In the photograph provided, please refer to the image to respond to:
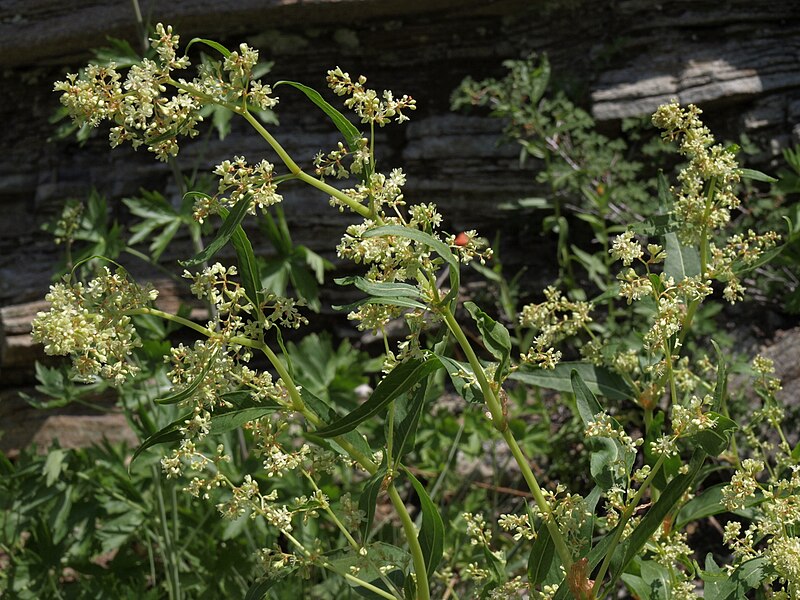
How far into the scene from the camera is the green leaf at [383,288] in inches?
44.5

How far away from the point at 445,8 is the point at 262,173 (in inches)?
106

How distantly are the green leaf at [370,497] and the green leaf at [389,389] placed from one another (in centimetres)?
9

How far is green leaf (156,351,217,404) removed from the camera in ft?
3.73

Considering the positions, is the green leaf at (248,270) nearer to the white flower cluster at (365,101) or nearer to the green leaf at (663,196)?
the white flower cluster at (365,101)

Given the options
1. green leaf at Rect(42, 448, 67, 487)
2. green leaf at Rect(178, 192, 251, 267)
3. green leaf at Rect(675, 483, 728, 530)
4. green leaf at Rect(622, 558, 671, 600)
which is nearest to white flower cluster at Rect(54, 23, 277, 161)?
green leaf at Rect(178, 192, 251, 267)

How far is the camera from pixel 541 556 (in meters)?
1.39

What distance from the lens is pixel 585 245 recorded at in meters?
3.46

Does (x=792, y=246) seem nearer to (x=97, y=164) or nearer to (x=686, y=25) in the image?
(x=686, y=25)

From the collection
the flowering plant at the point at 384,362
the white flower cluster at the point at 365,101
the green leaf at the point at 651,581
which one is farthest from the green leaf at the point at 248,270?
the green leaf at the point at 651,581

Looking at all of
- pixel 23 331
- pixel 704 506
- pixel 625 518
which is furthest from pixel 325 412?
pixel 23 331

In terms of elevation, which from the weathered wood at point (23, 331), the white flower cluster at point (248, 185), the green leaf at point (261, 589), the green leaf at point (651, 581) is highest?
the white flower cluster at point (248, 185)

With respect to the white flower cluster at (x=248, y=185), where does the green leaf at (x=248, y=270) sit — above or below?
below

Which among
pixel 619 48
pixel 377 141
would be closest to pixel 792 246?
pixel 619 48

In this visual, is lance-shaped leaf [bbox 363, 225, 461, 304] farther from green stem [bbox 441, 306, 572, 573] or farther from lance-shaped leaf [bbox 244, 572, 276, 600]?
lance-shaped leaf [bbox 244, 572, 276, 600]
